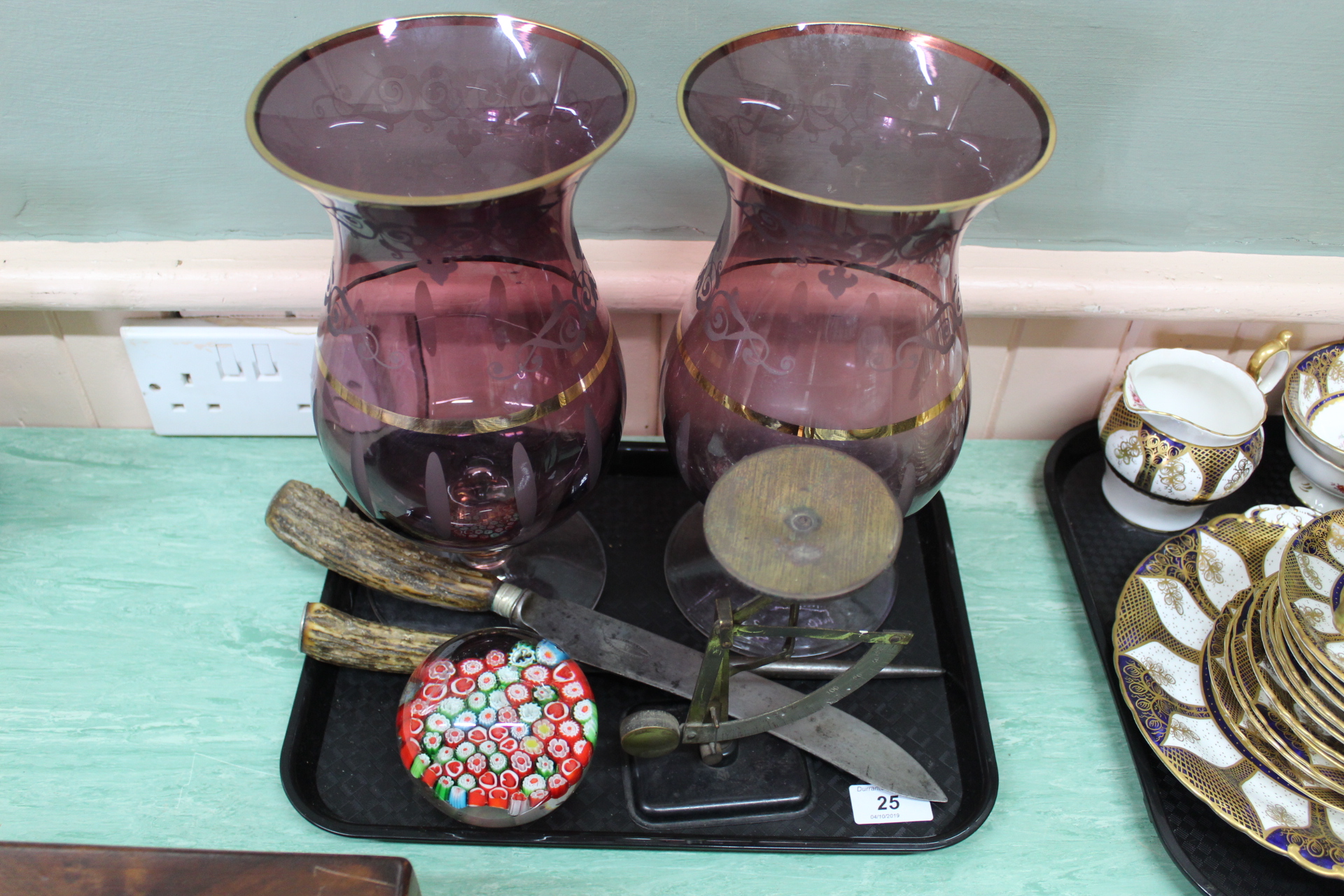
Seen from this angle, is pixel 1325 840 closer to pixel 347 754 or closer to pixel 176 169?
pixel 347 754

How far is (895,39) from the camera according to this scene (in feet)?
1.48

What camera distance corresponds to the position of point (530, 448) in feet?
1.54

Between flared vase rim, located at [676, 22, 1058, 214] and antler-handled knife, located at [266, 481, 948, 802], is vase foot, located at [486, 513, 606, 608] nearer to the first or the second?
antler-handled knife, located at [266, 481, 948, 802]

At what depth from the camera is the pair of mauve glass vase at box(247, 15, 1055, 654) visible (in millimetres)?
429

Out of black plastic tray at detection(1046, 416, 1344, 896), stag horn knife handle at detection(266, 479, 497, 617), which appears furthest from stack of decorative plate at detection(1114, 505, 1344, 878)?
stag horn knife handle at detection(266, 479, 497, 617)

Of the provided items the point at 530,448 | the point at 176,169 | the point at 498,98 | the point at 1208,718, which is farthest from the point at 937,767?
the point at 176,169

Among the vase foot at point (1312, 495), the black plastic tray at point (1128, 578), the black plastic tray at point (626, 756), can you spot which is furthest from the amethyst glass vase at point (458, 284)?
the vase foot at point (1312, 495)

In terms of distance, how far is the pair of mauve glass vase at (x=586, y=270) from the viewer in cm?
43

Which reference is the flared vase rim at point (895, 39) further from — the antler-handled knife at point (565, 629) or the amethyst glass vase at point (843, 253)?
the antler-handled knife at point (565, 629)

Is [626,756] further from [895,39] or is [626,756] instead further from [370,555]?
[895,39]

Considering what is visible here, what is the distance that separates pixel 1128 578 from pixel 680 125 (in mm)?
373

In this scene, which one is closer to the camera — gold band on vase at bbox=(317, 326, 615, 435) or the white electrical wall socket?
gold band on vase at bbox=(317, 326, 615, 435)

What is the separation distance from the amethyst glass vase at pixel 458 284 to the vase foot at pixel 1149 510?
35cm

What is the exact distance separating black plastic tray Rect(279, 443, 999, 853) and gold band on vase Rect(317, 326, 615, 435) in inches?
5.8
